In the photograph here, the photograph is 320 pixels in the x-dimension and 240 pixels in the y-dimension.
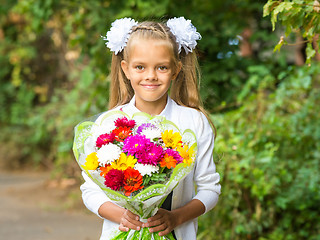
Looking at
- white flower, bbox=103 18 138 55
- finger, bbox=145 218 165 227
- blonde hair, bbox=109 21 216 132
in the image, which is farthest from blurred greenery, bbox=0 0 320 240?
finger, bbox=145 218 165 227

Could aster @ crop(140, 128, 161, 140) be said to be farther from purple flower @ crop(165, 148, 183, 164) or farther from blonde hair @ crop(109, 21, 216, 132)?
blonde hair @ crop(109, 21, 216, 132)

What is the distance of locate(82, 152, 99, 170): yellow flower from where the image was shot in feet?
5.96

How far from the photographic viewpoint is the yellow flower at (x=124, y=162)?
1779 mm

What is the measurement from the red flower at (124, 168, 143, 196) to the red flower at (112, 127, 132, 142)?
0.14 metres

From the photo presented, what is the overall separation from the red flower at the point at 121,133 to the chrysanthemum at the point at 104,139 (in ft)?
0.05

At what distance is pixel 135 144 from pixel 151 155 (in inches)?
3.1

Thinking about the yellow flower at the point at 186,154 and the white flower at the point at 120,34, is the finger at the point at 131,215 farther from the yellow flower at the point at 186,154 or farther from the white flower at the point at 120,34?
the white flower at the point at 120,34

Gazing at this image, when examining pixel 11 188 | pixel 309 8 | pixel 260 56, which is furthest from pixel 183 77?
pixel 11 188

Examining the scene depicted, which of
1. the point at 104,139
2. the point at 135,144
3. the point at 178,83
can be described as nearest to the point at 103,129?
the point at 104,139

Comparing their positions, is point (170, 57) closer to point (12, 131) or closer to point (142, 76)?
point (142, 76)

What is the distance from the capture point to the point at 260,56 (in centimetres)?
559

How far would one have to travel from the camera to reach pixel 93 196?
7.04ft

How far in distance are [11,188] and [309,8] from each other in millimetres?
6268

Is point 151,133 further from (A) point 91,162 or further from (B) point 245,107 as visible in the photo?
(B) point 245,107
